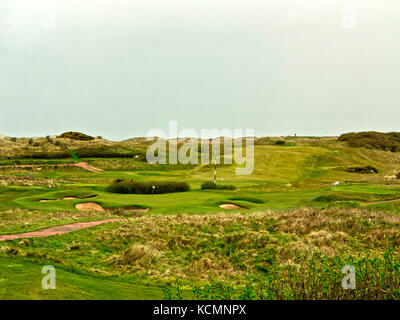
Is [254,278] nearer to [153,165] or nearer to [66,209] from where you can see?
[66,209]

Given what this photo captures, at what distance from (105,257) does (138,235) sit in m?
3.33

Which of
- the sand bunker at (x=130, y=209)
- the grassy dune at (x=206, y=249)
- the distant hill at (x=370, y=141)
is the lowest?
the sand bunker at (x=130, y=209)

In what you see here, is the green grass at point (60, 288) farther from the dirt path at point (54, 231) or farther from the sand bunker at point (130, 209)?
the sand bunker at point (130, 209)

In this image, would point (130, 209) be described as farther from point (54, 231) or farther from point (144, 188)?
point (144, 188)

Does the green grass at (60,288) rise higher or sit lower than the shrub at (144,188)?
higher

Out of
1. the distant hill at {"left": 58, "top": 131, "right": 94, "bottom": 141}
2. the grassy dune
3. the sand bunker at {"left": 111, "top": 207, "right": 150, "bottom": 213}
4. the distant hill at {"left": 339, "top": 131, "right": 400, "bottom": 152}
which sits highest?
the distant hill at {"left": 58, "top": 131, "right": 94, "bottom": 141}

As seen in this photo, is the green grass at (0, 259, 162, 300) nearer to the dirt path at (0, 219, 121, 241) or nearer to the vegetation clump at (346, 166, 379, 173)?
the dirt path at (0, 219, 121, 241)

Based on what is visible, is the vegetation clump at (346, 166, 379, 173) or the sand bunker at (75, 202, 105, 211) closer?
the sand bunker at (75, 202, 105, 211)

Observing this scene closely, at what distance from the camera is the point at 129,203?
32969mm

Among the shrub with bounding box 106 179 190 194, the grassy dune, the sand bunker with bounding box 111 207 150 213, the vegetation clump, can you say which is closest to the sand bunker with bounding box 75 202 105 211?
the grassy dune

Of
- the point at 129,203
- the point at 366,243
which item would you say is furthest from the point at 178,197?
the point at 366,243

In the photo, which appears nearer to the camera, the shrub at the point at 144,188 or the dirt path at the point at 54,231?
the dirt path at the point at 54,231

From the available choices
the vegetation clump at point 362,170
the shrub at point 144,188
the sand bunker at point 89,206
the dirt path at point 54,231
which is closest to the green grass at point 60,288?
the dirt path at point 54,231

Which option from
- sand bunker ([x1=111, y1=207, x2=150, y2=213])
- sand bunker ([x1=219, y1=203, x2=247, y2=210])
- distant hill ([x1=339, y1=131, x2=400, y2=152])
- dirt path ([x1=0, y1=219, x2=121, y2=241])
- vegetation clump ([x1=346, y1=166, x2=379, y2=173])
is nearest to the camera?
dirt path ([x1=0, y1=219, x2=121, y2=241])
